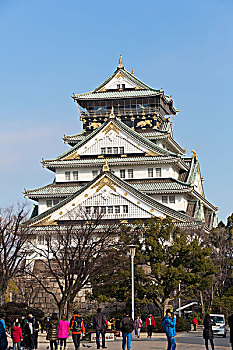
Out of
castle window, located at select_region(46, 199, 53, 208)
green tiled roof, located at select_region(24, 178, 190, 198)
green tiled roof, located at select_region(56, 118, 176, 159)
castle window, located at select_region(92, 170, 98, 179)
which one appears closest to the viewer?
green tiled roof, located at select_region(24, 178, 190, 198)

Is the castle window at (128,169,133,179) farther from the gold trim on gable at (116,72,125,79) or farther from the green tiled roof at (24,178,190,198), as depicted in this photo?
the gold trim on gable at (116,72,125,79)

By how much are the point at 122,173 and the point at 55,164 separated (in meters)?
6.53

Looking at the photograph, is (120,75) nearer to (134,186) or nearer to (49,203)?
(134,186)

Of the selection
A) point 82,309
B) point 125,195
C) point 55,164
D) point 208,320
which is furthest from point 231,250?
point 208,320

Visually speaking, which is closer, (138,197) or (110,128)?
(138,197)

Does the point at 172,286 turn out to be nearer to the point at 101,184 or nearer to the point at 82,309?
the point at 82,309

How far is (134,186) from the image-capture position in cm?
6444

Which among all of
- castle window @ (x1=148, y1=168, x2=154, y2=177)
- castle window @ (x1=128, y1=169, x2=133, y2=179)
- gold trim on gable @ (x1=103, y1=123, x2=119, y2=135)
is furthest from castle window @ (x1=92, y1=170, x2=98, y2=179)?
castle window @ (x1=148, y1=168, x2=154, y2=177)

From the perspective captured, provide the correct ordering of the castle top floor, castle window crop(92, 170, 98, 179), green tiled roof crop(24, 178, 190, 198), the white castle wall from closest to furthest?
green tiled roof crop(24, 178, 190, 198) → the white castle wall → castle window crop(92, 170, 98, 179) → the castle top floor

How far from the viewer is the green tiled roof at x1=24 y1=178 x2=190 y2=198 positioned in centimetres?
6316

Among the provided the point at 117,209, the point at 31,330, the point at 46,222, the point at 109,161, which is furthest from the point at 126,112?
the point at 31,330

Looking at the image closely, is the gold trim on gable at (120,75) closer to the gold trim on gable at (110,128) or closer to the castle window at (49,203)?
the gold trim on gable at (110,128)

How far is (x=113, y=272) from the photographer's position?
4675cm

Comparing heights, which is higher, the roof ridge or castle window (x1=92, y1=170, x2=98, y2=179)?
the roof ridge
